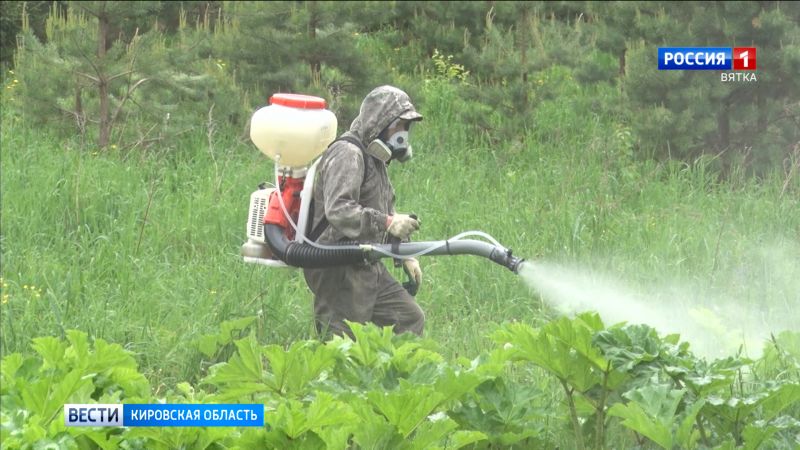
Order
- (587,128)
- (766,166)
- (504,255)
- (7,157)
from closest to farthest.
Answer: (504,255) < (7,157) < (766,166) < (587,128)

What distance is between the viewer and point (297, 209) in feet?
17.8

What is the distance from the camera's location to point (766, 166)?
31.6 ft

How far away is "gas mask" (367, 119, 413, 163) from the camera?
536cm

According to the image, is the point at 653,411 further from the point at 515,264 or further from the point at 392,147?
the point at 392,147

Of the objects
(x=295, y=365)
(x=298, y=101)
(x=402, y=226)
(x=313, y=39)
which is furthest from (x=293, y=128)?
(x=313, y=39)

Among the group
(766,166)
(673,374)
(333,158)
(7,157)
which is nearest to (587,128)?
(766,166)

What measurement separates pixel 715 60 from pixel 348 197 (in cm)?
532

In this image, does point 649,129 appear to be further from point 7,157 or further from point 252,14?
point 7,157

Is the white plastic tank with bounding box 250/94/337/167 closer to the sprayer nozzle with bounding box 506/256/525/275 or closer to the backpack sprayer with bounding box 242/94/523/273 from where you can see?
the backpack sprayer with bounding box 242/94/523/273

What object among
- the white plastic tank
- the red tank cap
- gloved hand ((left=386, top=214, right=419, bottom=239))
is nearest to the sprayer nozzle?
gloved hand ((left=386, top=214, right=419, bottom=239))

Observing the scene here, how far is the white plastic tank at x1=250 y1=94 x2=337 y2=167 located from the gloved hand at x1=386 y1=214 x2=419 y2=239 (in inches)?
18.6

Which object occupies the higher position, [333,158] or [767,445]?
[333,158]

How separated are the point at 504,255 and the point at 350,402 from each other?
1733mm

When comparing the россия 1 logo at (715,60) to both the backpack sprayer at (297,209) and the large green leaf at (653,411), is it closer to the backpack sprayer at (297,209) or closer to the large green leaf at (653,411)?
the backpack sprayer at (297,209)
